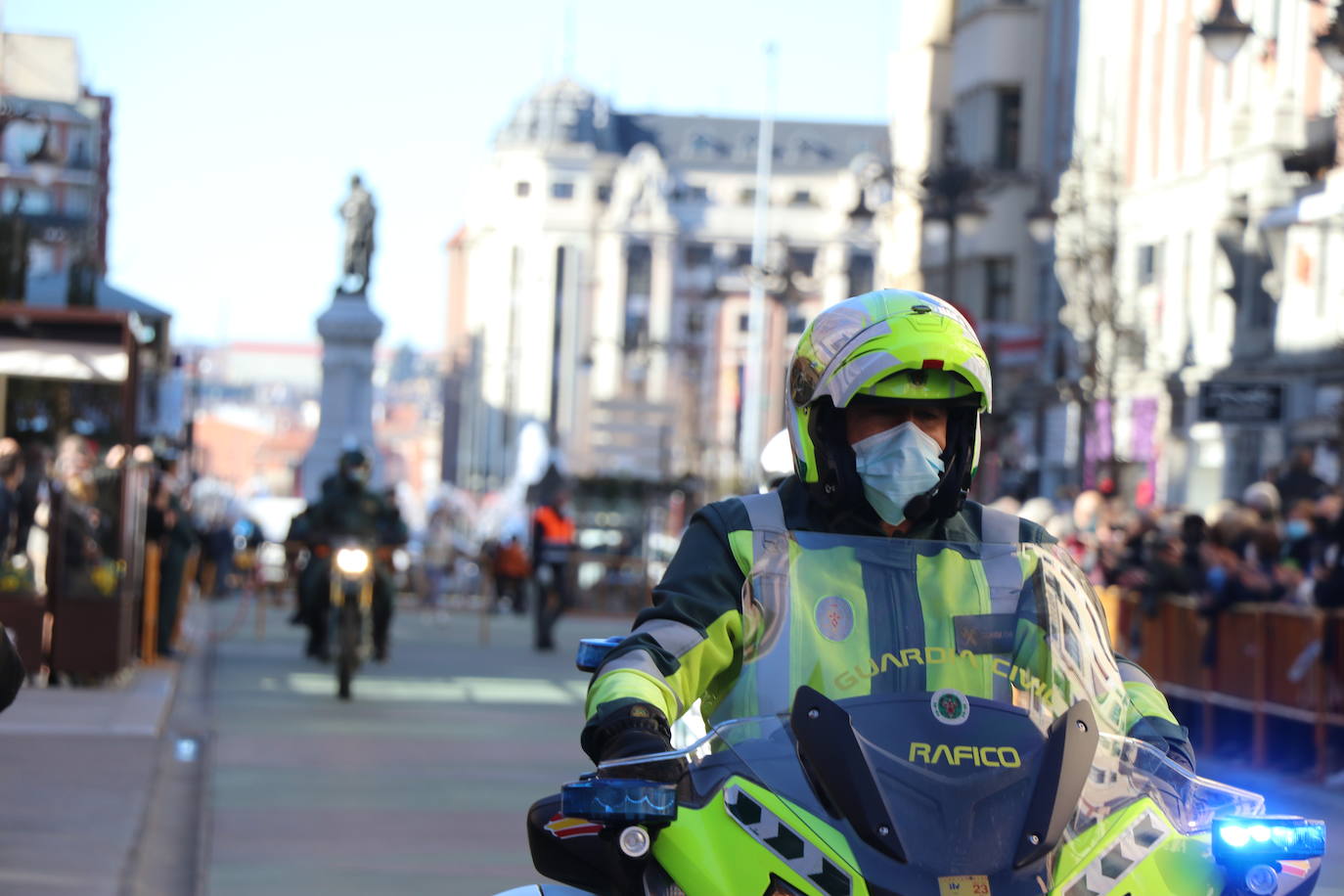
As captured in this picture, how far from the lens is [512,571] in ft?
141

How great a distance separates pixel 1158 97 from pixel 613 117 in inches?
4903

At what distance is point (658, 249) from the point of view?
15975 cm

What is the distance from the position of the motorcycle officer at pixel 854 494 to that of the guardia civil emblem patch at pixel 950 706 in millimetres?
366

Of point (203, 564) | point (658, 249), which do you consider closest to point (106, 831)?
point (203, 564)

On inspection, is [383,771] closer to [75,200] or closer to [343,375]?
[343,375]

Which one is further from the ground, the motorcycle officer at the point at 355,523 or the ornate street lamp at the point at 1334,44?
the ornate street lamp at the point at 1334,44

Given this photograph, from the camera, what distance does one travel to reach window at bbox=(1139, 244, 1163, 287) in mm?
40719

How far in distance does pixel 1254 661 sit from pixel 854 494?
1100 cm

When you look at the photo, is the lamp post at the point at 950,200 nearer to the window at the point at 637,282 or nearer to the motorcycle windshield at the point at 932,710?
the motorcycle windshield at the point at 932,710

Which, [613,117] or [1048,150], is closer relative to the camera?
[1048,150]

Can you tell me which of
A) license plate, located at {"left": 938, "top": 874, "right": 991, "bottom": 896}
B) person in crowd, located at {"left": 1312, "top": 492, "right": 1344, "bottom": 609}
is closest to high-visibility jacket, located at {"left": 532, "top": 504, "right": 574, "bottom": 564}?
person in crowd, located at {"left": 1312, "top": 492, "right": 1344, "bottom": 609}

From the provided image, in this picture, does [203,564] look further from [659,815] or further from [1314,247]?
[659,815]

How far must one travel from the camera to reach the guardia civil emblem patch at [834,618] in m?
4.03

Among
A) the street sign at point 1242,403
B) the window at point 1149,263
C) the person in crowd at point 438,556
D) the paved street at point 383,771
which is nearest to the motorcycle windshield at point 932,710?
the paved street at point 383,771
